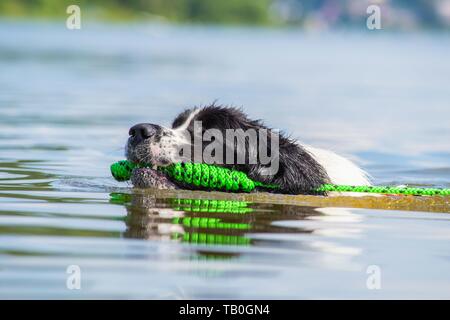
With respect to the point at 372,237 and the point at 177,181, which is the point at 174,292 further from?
the point at 177,181

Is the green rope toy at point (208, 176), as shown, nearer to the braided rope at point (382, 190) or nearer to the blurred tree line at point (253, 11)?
the braided rope at point (382, 190)

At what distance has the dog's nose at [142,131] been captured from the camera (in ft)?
28.6

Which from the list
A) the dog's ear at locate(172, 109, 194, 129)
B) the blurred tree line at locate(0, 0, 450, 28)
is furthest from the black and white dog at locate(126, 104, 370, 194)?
the blurred tree line at locate(0, 0, 450, 28)

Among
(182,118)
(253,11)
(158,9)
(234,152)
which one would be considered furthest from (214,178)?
(253,11)

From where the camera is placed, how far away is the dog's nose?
8.70 meters

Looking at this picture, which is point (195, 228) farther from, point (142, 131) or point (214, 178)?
point (214, 178)

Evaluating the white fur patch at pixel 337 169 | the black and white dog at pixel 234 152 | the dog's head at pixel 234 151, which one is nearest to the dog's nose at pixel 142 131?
the black and white dog at pixel 234 152

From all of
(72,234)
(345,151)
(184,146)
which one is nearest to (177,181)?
(184,146)

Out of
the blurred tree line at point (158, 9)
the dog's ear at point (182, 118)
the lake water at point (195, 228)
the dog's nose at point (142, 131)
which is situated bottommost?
the lake water at point (195, 228)

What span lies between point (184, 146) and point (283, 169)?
2.42ft

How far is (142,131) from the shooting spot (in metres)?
8.71

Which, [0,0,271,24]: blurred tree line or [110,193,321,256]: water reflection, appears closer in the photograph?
[110,193,321,256]: water reflection

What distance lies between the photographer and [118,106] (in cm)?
2009

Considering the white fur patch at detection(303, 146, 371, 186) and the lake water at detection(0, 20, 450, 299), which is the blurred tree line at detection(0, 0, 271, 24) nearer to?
the lake water at detection(0, 20, 450, 299)
